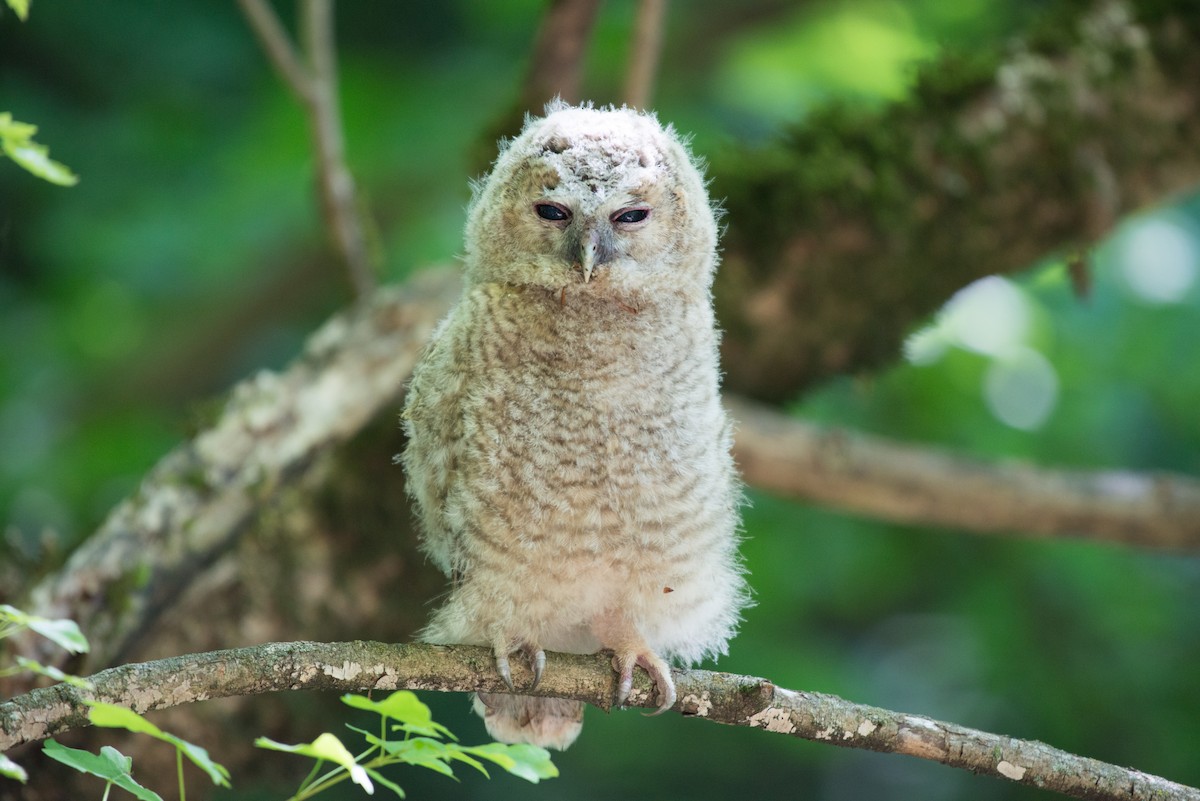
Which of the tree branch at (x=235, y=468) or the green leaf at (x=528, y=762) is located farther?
the tree branch at (x=235, y=468)

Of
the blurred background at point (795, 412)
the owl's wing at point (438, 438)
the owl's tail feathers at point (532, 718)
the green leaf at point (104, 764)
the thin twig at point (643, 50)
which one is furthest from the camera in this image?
the blurred background at point (795, 412)

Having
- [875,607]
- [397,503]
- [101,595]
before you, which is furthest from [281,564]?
[875,607]

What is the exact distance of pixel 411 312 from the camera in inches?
143

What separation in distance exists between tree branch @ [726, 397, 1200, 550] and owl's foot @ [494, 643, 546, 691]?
1.80 metres

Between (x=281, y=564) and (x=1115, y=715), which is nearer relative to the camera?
(x=281, y=564)

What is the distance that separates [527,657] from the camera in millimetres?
2270

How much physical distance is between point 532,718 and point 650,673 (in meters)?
0.45

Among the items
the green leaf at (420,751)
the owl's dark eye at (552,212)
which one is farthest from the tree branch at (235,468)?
the green leaf at (420,751)

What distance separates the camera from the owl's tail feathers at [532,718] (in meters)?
2.61

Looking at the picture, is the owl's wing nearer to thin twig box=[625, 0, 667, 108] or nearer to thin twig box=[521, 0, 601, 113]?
thin twig box=[521, 0, 601, 113]

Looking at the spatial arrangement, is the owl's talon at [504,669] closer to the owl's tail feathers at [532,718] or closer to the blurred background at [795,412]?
the owl's tail feathers at [532,718]

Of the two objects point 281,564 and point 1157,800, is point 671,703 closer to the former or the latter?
point 1157,800

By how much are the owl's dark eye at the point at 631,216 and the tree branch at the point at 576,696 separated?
836 mm

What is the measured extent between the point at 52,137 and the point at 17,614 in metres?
4.80
